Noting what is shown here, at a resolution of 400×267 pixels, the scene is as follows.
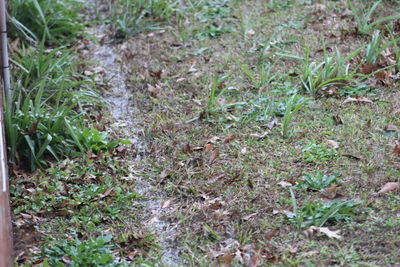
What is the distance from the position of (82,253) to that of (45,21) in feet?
11.9

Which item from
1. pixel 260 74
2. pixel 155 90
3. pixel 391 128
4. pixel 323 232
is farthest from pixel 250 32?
pixel 323 232

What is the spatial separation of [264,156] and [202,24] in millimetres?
2797

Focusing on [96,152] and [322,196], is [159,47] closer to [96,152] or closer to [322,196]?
[96,152]

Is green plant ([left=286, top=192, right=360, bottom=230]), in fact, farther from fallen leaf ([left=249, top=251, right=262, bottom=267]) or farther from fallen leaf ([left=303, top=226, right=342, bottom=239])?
fallen leaf ([left=249, top=251, right=262, bottom=267])

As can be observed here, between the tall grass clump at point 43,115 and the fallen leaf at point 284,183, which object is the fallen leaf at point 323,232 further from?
the tall grass clump at point 43,115

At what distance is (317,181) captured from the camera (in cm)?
375

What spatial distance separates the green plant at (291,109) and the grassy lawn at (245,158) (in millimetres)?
15

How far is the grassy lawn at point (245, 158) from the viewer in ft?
11.1

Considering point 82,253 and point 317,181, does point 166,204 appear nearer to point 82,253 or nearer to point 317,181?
point 82,253

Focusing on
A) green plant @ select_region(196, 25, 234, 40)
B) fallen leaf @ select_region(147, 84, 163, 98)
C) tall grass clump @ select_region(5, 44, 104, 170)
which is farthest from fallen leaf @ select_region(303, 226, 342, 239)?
green plant @ select_region(196, 25, 234, 40)

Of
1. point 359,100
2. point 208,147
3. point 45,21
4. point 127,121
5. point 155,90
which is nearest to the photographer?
point 208,147

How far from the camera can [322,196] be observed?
3.62m

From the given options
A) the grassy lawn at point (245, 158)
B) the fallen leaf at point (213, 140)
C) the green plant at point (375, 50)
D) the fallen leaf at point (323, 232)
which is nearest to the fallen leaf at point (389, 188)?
the grassy lawn at point (245, 158)

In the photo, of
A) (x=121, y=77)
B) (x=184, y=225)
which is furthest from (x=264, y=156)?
(x=121, y=77)
